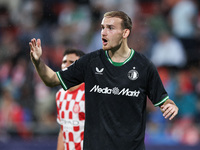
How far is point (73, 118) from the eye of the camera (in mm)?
5598

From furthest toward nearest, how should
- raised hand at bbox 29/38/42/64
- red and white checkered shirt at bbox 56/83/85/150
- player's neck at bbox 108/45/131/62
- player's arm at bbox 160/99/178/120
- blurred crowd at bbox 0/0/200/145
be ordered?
blurred crowd at bbox 0/0/200/145, red and white checkered shirt at bbox 56/83/85/150, player's neck at bbox 108/45/131/62, player's arm at bbox 160/99/178/120, raised hand at bbox 29/38/42/64

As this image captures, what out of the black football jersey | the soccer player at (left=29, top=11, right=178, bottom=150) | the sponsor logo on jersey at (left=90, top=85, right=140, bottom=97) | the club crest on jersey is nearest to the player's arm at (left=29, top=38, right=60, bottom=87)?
the soccer player at (left=29, top=11, right=178, bottom=150)

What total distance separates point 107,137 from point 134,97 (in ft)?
1.54

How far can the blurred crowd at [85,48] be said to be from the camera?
30.8 feet

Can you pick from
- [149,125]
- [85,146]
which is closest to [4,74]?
[149,125]

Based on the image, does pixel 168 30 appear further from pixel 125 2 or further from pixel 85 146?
pixel 85 146

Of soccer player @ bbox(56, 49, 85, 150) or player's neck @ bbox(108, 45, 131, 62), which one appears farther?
soccer player @ bbox(56, 49, 85, 150)

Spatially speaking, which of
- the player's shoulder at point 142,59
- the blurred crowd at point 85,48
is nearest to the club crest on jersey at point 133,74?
the player's shoulder at point 142,59

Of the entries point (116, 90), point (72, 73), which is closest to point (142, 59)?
point (116, 90)

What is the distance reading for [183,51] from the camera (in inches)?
413

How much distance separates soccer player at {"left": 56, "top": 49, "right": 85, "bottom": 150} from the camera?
5574 millimetres

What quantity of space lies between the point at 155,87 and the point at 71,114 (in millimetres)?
1481

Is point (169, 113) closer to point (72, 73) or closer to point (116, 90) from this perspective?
point (116, 90)

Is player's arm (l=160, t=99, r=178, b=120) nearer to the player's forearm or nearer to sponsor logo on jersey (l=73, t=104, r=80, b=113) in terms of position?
the player's forearm
